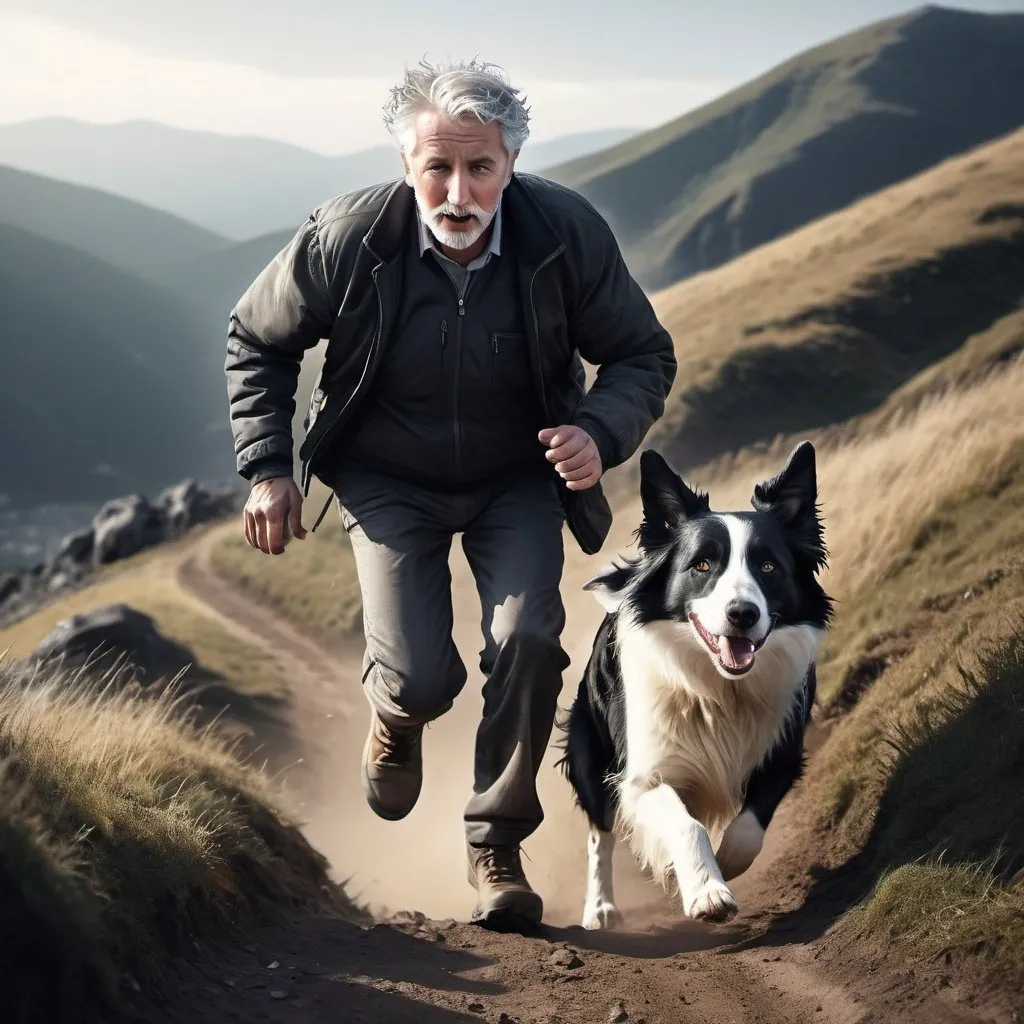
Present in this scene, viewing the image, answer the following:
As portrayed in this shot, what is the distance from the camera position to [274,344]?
5.14 meters

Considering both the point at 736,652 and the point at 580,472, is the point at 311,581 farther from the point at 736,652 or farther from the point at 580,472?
the point at 736,652

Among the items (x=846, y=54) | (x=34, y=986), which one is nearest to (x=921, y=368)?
(x=34, y=986)

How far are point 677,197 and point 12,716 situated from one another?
482 feet

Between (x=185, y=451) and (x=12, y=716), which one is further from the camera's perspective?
(x=185, y=451)

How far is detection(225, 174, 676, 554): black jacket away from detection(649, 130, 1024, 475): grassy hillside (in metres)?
14.7

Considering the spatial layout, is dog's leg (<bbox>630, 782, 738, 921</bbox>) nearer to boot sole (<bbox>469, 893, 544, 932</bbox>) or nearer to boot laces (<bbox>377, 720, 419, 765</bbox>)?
boot sole (<bbox>469, 893, 544, 932</bbox>)

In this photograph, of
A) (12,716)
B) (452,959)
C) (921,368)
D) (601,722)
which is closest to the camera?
(452,959)

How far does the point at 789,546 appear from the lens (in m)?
4.79

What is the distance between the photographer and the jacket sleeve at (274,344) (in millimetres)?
4902

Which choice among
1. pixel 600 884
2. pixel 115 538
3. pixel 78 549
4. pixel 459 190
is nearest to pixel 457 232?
pixel 459 190

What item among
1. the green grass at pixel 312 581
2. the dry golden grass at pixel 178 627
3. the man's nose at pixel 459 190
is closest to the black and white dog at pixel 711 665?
the man's nose at pixel 459 190

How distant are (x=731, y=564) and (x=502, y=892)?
156 cm

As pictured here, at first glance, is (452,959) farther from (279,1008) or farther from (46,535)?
(46,535)

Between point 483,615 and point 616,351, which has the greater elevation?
point 616,351
